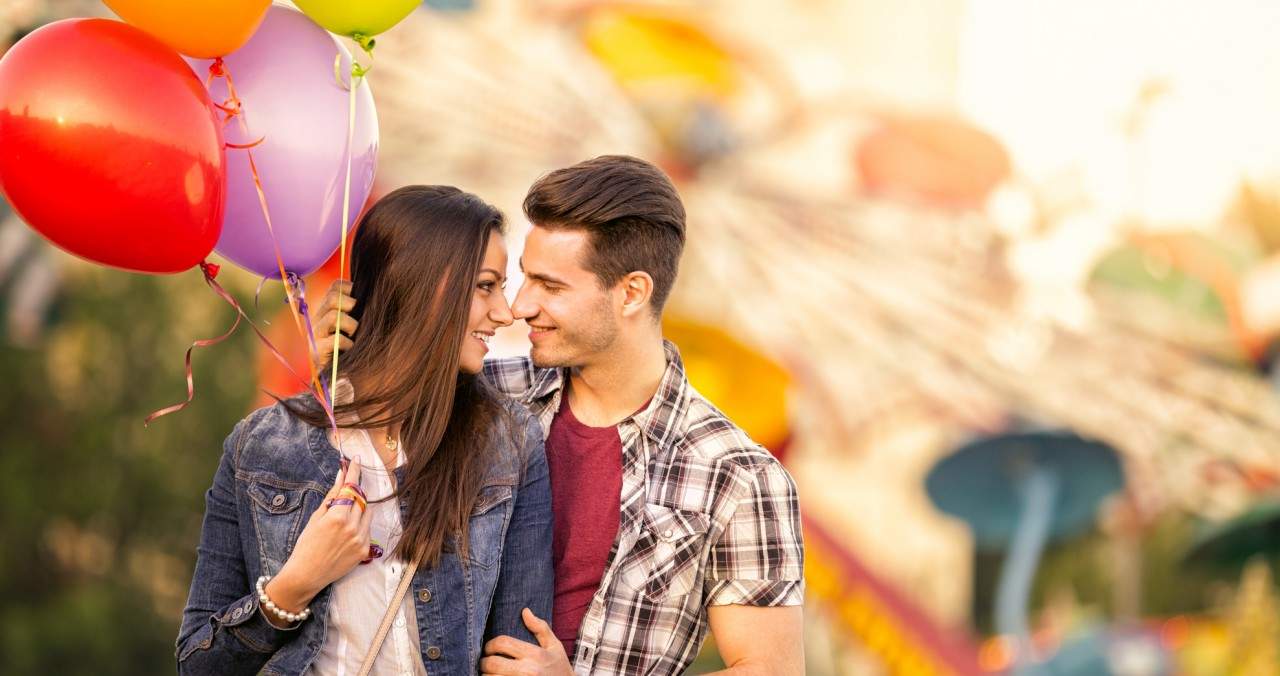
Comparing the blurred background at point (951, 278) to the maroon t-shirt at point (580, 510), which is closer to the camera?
the maroon t-shirt at point (580, 510)

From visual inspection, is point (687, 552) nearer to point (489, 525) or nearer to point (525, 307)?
point (489, 525)

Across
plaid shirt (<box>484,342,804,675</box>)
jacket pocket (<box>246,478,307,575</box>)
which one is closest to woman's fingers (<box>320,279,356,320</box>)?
jacket pocket (<box>246,478,307,575</box>)

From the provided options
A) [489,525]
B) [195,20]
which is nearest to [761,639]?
[489,525]

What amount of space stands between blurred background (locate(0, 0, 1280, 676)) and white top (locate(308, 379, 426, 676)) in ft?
14.2

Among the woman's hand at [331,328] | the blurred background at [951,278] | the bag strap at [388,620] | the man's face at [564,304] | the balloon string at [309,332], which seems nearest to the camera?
the bag strap at [388,620]

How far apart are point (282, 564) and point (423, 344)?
1.24 ft

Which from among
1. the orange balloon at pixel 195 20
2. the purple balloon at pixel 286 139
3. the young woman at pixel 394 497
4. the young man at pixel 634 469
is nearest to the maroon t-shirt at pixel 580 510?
the young man at pixel 634 469

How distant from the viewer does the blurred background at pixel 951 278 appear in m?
6.51

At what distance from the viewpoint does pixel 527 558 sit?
210 cm

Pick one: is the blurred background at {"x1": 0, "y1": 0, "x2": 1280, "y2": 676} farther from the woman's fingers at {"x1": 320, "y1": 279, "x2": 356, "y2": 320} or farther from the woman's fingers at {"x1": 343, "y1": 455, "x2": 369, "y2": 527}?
the woman's fingers at {"x1": 343, "y1": 455, "x2": 369, "y2": 527}

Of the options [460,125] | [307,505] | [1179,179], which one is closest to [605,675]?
[307,505]

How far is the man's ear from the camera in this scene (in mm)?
2393

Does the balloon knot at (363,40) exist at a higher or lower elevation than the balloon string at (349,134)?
higher

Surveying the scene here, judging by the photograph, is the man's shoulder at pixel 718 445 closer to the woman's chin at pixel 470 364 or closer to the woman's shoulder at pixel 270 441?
the woman's chin at pixel 470 364
